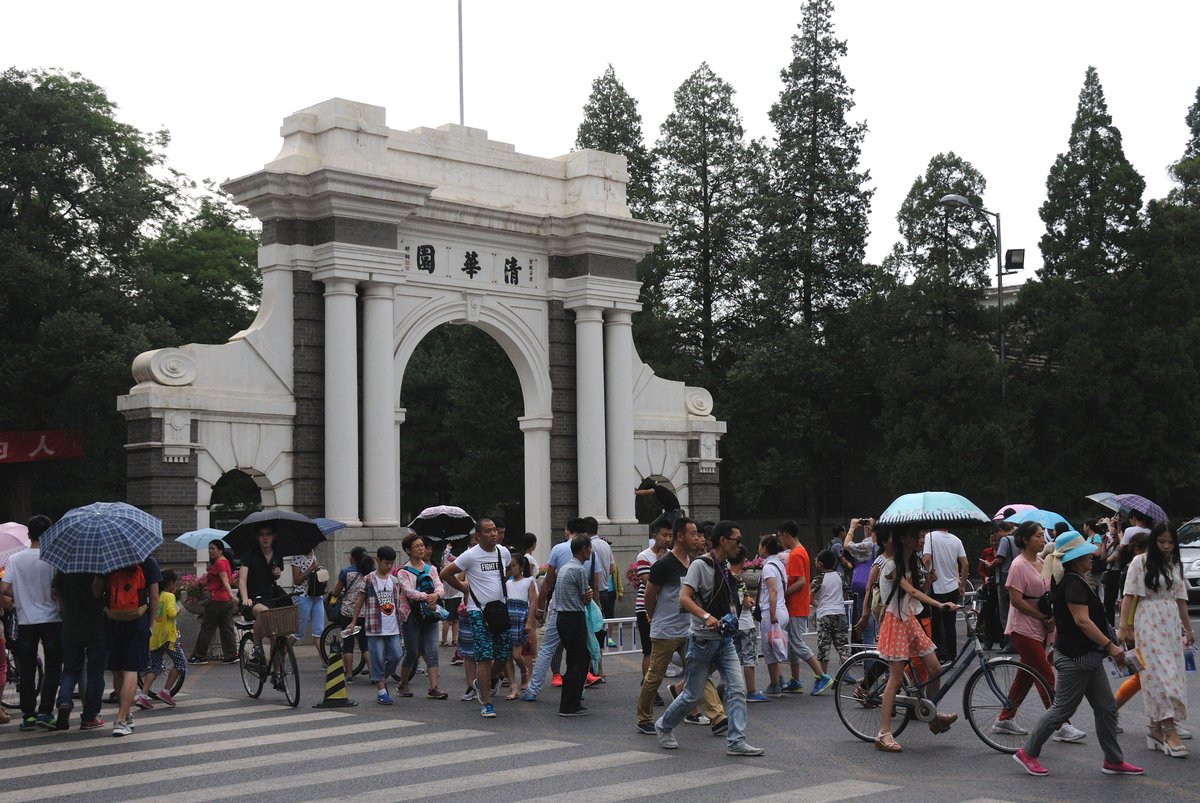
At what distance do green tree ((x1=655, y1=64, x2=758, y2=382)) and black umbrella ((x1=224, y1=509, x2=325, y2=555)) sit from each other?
26101 mm

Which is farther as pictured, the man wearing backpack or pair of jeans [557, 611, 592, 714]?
pair of jeans [557, 611, 592, 714]

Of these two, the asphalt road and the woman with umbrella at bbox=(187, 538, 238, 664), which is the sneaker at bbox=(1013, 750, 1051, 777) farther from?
the woman with umbrella at bbox=(187, 538, 238, 664)

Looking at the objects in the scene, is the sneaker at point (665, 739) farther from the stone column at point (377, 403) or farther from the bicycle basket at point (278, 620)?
the stone column at point (377, 403)

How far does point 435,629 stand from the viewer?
48.5ft

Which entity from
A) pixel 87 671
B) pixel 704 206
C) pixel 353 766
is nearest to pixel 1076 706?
pixel 353 766

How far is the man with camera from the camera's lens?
420 inches

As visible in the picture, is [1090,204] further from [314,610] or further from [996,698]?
[996,698]

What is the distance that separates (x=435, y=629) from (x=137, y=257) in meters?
27.2

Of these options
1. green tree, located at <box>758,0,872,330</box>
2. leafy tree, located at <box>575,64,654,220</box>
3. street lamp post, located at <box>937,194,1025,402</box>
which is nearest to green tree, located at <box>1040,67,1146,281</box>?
street lamp post, located at <box>937,194,1025,402</box>

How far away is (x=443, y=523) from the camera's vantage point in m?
17.8

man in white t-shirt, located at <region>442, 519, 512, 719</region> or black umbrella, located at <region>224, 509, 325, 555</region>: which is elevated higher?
black umbrella, located at <region>224, 509, 325, 555</region>

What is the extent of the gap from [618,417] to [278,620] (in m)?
13.0

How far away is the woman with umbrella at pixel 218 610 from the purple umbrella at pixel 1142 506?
31.7ft

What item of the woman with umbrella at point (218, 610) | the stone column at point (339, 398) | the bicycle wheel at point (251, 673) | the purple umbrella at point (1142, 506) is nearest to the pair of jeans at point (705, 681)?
the purple umbrella at point (1142, 506)
